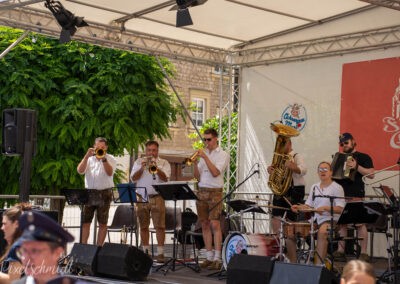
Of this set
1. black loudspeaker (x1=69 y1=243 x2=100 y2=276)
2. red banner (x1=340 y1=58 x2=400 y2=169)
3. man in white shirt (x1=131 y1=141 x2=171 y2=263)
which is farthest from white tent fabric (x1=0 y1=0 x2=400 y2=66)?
black loudspeaker (x1=69 y1=243 x2=100 y2=276)

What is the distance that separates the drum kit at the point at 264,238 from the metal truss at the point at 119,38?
12.2ft

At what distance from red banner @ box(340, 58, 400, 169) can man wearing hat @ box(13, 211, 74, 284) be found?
27.2 ft

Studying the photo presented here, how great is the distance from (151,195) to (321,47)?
3.76 meters

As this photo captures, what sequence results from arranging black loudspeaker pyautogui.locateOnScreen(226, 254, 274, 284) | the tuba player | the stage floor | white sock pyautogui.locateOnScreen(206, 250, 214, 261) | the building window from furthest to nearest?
the building window
white sock pyautogui.locateOnScreen(206, 250, 214, 261)
the tuba player
the stage floor
black loudspeaker pyautogui.locateOnScreen(226, 254, 274, 284)

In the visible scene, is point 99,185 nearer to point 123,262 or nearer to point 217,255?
point 123,262

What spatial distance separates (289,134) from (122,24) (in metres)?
3.73

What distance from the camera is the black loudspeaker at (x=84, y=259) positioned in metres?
9.33

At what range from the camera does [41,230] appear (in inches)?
129

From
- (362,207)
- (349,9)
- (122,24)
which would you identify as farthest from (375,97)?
(122,24)

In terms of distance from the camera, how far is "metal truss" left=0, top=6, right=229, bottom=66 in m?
10.7

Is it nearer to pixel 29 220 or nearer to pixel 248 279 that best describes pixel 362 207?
pixel 248 279

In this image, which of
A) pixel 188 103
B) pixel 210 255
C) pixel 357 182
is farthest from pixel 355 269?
pixel 188 103

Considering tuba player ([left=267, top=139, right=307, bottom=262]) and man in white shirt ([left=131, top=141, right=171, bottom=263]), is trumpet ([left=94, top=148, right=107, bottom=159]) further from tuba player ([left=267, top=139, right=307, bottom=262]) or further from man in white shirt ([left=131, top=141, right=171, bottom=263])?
tuba player ([left=267, top=139, right=307, bottom=262])

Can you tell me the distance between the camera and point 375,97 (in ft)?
36.9
